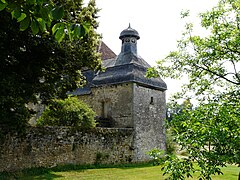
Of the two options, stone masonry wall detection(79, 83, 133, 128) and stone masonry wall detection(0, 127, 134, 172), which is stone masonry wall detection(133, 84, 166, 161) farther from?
stone masonry wall detection(0, 127, 134, 172)

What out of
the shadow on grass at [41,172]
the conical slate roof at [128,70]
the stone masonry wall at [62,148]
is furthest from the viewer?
the conical slate roof at [128,70]

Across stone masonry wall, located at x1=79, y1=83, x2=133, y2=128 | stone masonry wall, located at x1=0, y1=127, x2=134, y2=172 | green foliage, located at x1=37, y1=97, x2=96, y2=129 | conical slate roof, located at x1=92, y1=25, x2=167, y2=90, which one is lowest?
stone masonry wall, located at x1=0, y1=127, x2=134, y2=172

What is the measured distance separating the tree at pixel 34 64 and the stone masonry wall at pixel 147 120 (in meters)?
7.89

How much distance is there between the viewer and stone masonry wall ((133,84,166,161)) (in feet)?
64.2

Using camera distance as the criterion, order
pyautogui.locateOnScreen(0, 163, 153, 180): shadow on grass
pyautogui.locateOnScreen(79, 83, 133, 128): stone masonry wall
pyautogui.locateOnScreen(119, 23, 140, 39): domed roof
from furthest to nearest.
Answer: pyautogui.locateOnScreen(119, 23, 140, 39): domed roof → pyautogui.locateOnScreen(79, 83, 133, 128): stone masonry wall → pyautogui.locateOnScreen(0, 163, 153, 180): shadow on grass

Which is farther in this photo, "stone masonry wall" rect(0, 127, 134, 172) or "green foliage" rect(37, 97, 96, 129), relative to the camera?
"green foliage" rect(37, 97, 96, 129)

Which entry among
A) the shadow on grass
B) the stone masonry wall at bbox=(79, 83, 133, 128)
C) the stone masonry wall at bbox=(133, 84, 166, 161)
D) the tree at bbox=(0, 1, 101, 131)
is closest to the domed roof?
the stone masonry wall at bbox=(79, 83, 133, 128)

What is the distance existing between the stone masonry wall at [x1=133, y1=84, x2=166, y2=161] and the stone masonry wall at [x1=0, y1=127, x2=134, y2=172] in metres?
1.56

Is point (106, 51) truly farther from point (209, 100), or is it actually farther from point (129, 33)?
point (209, 100)

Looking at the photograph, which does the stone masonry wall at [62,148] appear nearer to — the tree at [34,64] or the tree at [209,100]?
the tree at [34,64]

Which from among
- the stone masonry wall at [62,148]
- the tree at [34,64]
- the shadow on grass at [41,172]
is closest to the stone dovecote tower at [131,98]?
the stone masonry wall at [62,148]

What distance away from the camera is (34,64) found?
1134 cm

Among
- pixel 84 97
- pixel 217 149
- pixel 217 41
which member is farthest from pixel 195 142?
pixel 84 97

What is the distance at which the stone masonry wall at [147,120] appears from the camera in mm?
19578
